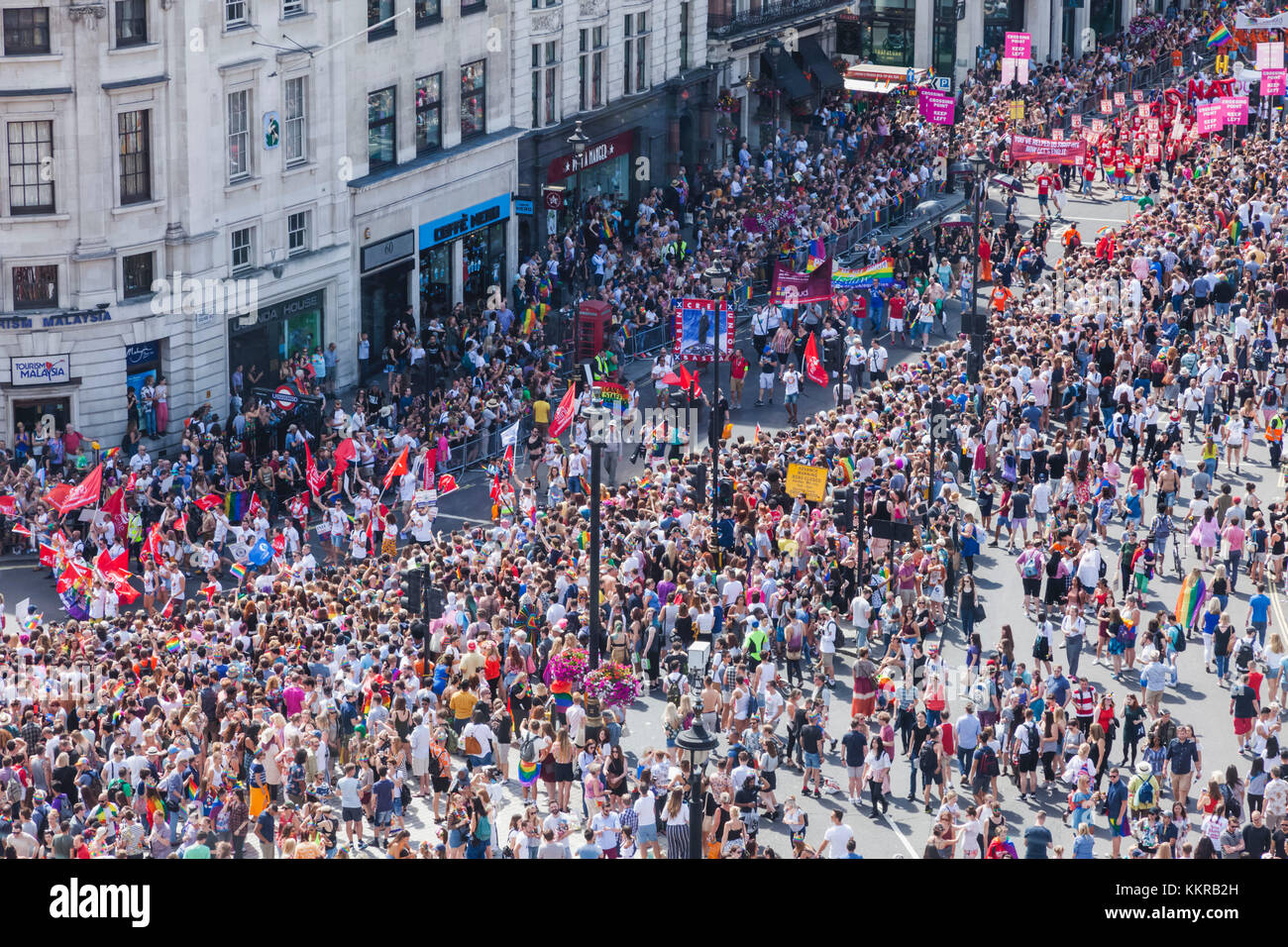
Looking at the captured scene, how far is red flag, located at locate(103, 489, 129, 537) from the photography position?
1345 inches

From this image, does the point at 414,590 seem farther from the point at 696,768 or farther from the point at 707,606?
the point at 696,768

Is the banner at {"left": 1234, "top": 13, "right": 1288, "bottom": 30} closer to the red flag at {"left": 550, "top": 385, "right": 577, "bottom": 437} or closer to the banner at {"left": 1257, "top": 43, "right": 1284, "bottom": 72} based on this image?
the banner at {"left": 1257, "top": 43, "right": 1284, "bottom": 72}

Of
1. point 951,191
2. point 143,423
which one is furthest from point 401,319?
point 951,191

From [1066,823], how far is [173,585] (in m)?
15.3

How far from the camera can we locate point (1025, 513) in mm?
34844

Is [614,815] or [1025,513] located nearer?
[614,815]

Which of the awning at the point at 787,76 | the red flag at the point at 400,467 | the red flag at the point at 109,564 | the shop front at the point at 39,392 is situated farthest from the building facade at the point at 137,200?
the awning at the point at 787,76

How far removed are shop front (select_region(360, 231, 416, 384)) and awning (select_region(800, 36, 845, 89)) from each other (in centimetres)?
2451

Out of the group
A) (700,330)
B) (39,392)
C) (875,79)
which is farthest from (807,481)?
(875,79)

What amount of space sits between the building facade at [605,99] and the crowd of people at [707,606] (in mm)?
4906

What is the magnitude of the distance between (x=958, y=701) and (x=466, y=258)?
2743 cm

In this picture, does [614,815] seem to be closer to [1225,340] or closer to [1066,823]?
[1066,823]

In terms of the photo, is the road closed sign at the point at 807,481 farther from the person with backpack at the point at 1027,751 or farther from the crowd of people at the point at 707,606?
the person with backpack at the point at 1027,751

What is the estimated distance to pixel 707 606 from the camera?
2864 centimetres
